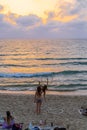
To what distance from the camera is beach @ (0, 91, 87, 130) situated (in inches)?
625

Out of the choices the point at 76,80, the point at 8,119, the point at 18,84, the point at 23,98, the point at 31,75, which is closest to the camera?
the point at 8,119

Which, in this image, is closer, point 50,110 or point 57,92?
point 50,110

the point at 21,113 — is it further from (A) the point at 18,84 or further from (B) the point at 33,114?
(A) the point at 18,84

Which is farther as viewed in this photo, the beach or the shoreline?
the shoreline

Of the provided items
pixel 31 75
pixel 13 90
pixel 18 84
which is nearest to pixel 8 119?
pixel 13 90

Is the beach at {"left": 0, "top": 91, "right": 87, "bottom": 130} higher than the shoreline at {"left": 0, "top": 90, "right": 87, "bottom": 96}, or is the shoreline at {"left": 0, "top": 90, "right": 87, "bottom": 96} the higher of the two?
the shoreline at {"left": 0, "top": 90, "right": 87, "bottom": 96}

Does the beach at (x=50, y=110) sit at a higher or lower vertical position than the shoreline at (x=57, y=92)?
lower

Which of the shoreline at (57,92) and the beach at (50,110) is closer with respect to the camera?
the beach at (50,110)

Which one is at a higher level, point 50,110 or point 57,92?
point 57,92

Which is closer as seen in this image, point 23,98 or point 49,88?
point 23,98

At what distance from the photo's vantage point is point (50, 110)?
18453 mm

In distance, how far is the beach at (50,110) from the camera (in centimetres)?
1588

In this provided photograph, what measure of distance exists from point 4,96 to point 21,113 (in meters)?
6.12

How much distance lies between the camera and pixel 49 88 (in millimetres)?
28359
